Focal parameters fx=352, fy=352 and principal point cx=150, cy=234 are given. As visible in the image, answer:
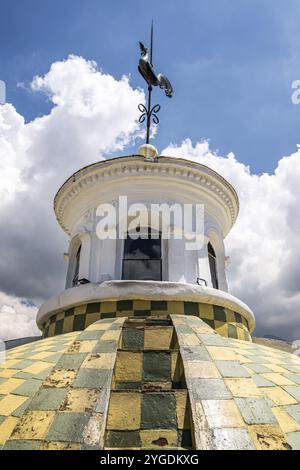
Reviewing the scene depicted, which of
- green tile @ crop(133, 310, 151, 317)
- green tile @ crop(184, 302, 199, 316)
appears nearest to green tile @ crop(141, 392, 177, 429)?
green tile @ crop(133, 310, 151, 317)

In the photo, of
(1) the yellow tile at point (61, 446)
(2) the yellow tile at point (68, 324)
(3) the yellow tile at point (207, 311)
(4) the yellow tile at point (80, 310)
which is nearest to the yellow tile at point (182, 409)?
(1) the yellow tile at point (61, 446)

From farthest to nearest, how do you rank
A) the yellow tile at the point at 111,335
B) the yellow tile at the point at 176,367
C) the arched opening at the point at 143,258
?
the arched opening at the point at 143,258, the yellow tile at the point at 111,335, the yellow tile at the point at 176,367

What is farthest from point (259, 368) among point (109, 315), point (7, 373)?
point (7, 373)

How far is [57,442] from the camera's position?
7.95ft

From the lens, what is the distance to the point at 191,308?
620 cm

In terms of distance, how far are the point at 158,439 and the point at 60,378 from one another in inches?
40.2

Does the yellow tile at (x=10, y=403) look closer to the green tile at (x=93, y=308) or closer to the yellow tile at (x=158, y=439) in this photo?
the yellow tile at (x=158, y=439)

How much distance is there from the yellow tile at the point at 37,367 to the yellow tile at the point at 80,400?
1.47 m

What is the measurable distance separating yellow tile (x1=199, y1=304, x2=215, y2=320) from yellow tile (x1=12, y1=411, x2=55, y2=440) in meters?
3.92

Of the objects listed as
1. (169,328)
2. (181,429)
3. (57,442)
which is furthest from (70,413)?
(169,328)

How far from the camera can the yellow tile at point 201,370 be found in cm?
320

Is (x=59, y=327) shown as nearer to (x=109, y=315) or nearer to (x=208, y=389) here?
(x=109, y=315)
